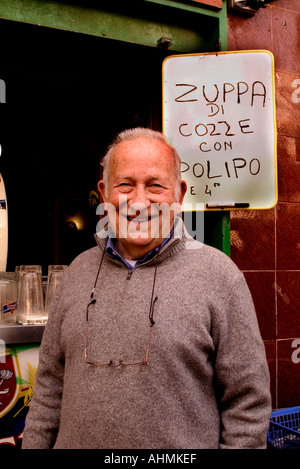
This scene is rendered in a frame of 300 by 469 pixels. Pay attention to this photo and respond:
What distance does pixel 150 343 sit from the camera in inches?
50.6

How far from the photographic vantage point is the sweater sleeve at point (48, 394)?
1.46 m

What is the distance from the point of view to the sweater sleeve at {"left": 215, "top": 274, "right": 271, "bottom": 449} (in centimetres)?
125

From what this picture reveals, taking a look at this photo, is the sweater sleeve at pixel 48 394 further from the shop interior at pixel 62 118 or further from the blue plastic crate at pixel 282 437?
the shop interior at pixel 62 118

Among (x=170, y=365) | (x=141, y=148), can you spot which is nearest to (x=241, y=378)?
(x=170, y=365)

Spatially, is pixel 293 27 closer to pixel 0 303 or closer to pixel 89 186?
pixel 89 186

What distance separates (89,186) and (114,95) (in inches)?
42.0

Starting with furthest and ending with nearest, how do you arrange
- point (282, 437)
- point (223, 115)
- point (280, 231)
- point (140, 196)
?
1. point (280, 231)
2. point (223, 115)
3. point (282, 437)
4. point (140, 196)

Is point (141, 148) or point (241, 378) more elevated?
point (141, 148)

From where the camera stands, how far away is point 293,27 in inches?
117

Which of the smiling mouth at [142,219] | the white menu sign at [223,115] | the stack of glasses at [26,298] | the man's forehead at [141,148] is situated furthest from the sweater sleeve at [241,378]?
the white menu sign at [223,115]

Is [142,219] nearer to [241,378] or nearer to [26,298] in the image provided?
[241,378]

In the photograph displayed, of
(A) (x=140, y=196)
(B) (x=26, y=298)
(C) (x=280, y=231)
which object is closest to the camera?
(A) (x=140, y=196)

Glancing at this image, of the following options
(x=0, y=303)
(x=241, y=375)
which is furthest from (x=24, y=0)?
(x=241, y=375)

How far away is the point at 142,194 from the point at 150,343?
0.51m
